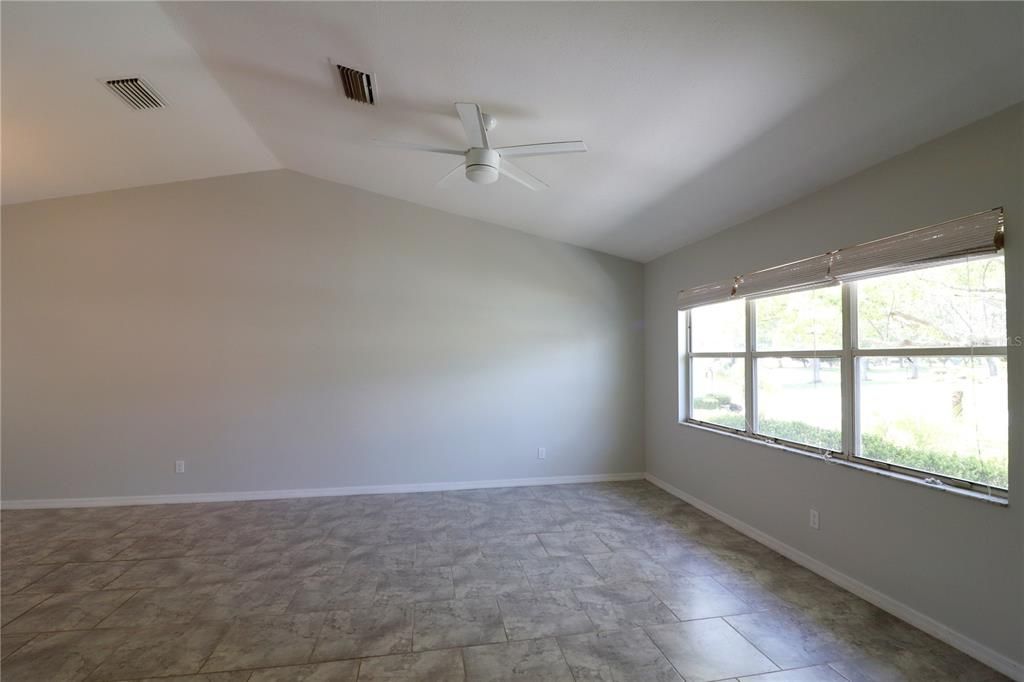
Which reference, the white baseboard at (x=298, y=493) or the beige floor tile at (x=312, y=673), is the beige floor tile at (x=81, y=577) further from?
the beige floor tile at (x=312, y=673)

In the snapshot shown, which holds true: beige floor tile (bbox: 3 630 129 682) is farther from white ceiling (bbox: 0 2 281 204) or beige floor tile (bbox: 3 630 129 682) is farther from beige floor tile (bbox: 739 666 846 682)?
white ceiling (bbox: 0 2 281 204)

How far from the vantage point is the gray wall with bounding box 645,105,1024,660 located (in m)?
1.89

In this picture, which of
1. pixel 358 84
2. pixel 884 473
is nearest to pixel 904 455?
pixel 884 473

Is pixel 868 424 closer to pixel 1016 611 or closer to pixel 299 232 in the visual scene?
pixel 1016 611

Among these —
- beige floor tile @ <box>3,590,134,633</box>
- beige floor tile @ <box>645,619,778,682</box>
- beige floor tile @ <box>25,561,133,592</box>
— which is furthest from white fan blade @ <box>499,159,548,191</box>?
beige floor tile @ <box>25,561,133,592</box>

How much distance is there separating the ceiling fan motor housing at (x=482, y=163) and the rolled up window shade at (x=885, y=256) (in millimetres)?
2188

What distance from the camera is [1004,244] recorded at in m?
1.93

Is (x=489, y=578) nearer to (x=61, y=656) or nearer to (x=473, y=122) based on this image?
(x=61, y=656)

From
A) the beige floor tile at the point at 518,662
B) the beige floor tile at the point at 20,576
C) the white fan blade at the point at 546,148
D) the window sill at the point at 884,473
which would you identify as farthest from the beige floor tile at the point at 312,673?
the window sill at the point at 884,473

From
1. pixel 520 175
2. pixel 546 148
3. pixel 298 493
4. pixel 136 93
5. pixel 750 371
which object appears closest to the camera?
pixel 546 148

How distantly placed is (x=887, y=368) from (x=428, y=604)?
301 cm

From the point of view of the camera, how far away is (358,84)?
2689 millimetres

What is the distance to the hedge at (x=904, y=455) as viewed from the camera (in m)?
2.04

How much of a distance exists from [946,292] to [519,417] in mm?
3540
